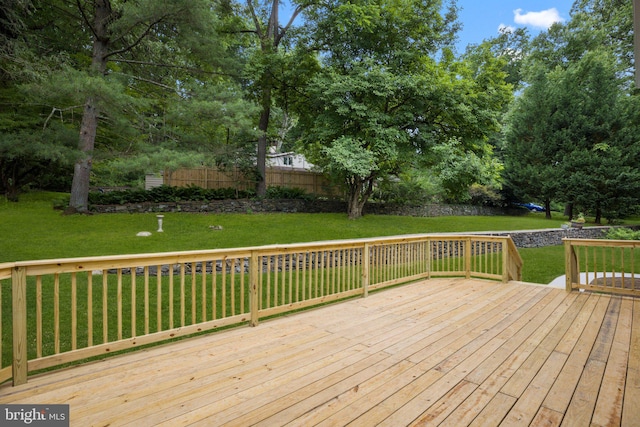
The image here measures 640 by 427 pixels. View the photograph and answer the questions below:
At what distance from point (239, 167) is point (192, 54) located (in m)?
4.76

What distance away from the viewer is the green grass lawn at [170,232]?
6.97 meters

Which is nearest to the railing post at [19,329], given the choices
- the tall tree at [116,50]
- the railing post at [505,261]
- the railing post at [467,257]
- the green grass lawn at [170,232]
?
the green grass lawn at [170,232]

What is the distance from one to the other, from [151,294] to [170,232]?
3.68m

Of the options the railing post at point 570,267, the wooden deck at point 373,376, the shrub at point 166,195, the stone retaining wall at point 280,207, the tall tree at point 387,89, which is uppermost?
the tall tree at point 387,89

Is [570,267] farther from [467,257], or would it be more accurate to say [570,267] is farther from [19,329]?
[19,329]

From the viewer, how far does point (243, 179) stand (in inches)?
541

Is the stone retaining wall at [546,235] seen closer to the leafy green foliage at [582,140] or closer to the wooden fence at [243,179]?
the leafy green foliage at [582,140]

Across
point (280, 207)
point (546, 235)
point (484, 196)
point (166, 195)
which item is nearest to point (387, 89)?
point (280, 207)

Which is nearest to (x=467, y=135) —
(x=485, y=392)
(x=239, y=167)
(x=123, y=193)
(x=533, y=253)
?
(x=533, y=253)

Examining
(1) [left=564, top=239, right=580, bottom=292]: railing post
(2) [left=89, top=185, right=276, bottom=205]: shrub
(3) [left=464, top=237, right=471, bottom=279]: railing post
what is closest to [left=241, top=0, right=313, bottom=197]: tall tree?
(2) [left=89, top=185, right=276, bottom=205]: shrub

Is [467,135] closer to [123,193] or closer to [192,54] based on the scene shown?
[192,54]

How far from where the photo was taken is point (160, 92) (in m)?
11.4

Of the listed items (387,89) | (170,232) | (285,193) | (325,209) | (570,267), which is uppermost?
(387,89)

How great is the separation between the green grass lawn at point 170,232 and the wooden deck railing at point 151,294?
3.54ft
